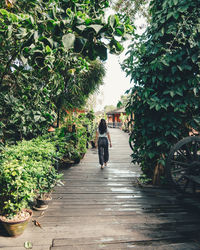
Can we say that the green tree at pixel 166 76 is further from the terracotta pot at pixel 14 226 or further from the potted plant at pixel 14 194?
the terracotta pot at pixel 14 226

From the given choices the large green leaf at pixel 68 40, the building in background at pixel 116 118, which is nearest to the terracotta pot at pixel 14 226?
the large green leaf at pixel 68 40

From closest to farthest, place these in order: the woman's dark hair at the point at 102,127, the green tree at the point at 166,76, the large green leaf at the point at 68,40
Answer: the large green leaf at the point at 68,40, the green tree at the point at 166,76, the woman's dark hair at the point at 102,127

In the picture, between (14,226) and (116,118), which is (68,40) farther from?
(116,118)

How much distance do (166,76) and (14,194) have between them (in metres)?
3.25

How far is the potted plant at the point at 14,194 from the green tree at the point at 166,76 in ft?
8.05

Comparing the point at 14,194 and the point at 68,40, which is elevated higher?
the point at 68,40

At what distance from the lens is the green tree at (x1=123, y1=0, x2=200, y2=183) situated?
3.26m

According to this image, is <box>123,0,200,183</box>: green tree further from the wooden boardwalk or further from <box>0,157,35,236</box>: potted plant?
<box>0,157,35,236</box>: potted plant

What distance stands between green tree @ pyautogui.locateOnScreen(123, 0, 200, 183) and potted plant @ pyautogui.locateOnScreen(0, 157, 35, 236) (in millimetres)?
2454

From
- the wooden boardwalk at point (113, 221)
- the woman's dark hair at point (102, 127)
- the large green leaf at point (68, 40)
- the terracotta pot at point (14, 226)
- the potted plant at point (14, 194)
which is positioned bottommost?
the wooden boardwalk at point (113, 221)

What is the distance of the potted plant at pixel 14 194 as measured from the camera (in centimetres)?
229

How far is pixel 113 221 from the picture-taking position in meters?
2.81

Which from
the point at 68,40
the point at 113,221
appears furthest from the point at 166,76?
the point at 68,40

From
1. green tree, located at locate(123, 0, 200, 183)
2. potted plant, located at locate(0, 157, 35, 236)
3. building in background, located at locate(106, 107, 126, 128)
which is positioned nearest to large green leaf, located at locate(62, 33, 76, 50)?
potted plant, located at locate(0, 157, 35, 236)
